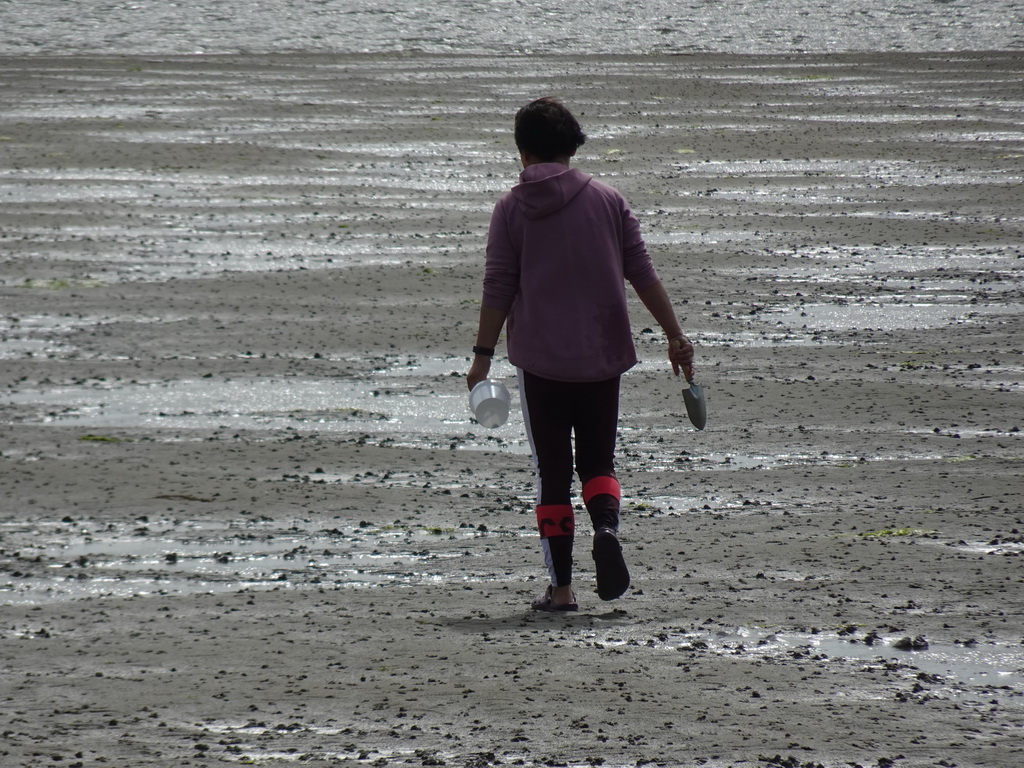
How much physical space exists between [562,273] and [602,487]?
0.78 metres

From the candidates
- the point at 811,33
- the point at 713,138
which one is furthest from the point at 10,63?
the point at 811,33

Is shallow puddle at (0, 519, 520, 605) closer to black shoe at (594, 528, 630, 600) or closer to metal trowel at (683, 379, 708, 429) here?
black shoe at (594, 528, 630, 600)

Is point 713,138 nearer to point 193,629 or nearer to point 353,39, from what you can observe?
point 353,39

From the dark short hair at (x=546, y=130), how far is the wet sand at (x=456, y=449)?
1.61 metres

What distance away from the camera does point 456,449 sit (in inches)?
275

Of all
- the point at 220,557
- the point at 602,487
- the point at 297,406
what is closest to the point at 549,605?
the point at 602,487

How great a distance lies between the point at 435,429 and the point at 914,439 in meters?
2.38

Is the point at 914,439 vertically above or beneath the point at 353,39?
beneath

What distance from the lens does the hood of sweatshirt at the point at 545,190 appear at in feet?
16.1

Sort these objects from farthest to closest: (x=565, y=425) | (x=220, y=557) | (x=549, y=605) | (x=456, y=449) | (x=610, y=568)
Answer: (x=456, y=449) < (x=220, y=557) < (x=565, y=425) < (x=549, y=605) < (x=610, y=568)

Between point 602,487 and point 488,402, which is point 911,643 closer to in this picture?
point 602,487

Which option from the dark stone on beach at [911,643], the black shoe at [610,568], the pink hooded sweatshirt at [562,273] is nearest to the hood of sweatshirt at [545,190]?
the pink hooded sweatshirt at [562,273]

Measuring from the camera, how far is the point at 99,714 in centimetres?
404

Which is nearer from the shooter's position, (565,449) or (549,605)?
(549,605)
